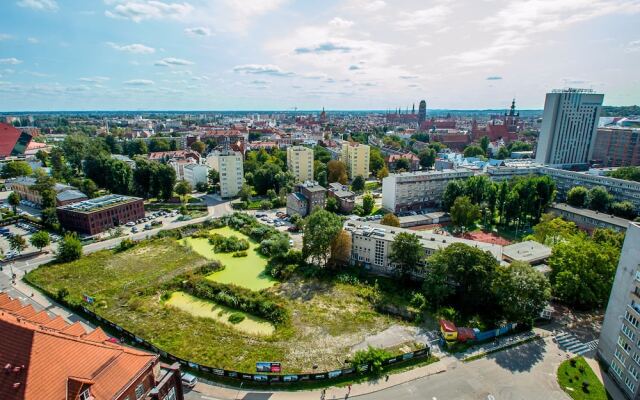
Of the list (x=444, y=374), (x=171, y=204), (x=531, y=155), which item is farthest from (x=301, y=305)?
(x=531, y=155)

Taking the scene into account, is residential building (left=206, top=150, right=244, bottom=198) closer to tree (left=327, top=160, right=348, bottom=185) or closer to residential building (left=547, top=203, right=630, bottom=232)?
tree (left=327, top=160, right=348, bottom=185)

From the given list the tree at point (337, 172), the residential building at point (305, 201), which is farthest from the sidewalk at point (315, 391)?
the tree at point (337, 172)

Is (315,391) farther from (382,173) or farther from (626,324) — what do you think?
(382,173)

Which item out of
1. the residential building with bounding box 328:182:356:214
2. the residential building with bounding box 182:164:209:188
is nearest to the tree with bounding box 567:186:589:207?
the residential building with bounding box 328:182:356:214

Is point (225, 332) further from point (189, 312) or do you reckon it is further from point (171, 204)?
point (171, 204)

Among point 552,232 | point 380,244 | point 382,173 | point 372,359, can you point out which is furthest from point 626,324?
point 382,173

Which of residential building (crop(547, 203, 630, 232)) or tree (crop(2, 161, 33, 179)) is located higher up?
tree (crop(2, 161, 33, 179))
